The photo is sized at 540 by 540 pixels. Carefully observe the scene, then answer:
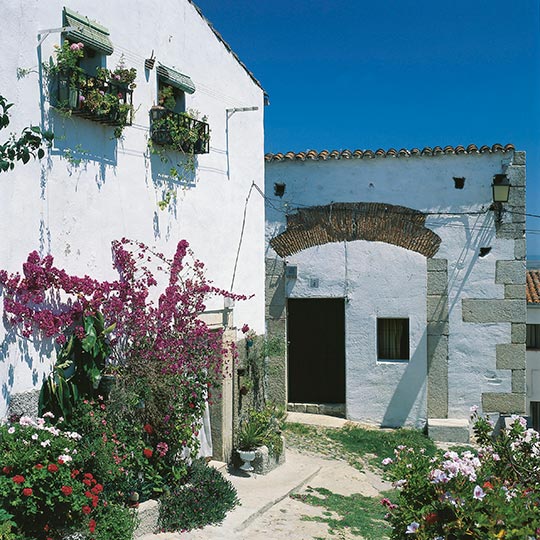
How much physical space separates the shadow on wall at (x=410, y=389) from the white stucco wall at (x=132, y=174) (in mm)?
3474

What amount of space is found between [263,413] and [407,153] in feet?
19.3

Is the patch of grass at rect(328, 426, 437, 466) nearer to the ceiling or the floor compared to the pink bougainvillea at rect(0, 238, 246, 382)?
nearer to the floor

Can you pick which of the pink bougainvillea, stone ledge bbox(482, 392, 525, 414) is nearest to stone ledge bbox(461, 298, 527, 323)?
stone ledge bbox(482, 392, 525, 414)

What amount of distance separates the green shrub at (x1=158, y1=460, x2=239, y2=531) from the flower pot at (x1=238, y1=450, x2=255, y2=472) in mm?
1146

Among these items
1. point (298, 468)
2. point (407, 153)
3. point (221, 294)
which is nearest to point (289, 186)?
point (407, 153)

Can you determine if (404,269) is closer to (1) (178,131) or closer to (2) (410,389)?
(2) (410,389)

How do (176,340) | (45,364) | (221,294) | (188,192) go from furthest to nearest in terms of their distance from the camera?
(221,294)
(188,192)
(176,340)
(45,364)

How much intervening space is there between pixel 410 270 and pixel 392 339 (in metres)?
1.43

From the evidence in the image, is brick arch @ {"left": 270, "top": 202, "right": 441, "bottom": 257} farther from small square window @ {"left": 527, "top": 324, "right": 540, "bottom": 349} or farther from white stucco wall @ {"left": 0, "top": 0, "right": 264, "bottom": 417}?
small square window @ {"left": 527, "top": 324, "right": 540, "bottom": 349}

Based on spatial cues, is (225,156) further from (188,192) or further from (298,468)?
(298,468)

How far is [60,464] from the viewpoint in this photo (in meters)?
5.53

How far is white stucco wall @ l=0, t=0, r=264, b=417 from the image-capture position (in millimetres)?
6059

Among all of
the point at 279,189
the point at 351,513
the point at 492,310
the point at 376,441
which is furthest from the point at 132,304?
the point at 492,310

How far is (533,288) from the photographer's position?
19.2 m
